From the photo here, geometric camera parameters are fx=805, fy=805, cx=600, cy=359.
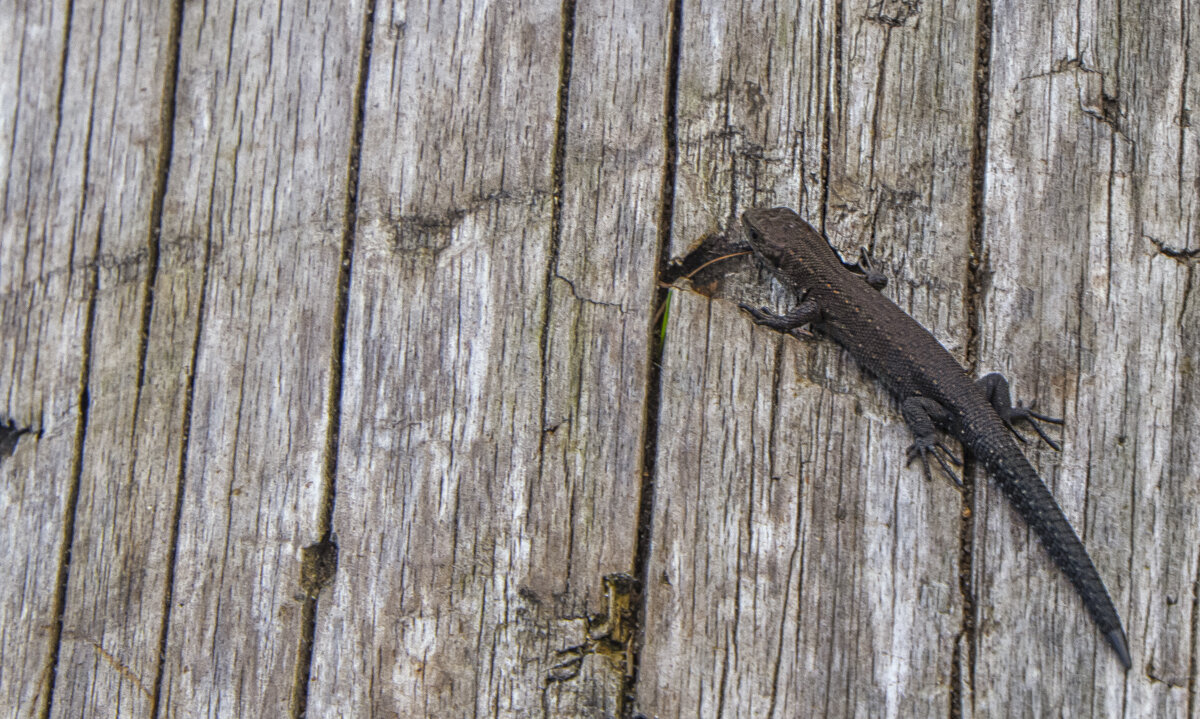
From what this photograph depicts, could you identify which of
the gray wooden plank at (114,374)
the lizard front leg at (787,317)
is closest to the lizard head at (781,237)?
the lizard front leg at (787,317)

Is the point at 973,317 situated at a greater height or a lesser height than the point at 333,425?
greater

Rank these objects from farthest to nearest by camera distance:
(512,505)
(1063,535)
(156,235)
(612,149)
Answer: (156,235), (612,149), (512,505), (1063,535)

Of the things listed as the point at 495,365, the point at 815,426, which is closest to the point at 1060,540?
the point at 815,426

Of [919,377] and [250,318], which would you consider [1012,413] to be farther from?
[250,318]

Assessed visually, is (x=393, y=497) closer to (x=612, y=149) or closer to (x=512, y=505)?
(x=512, y=505)

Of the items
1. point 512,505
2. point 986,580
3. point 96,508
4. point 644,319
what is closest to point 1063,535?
point 986,580

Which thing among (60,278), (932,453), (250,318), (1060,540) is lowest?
(1060,540)
